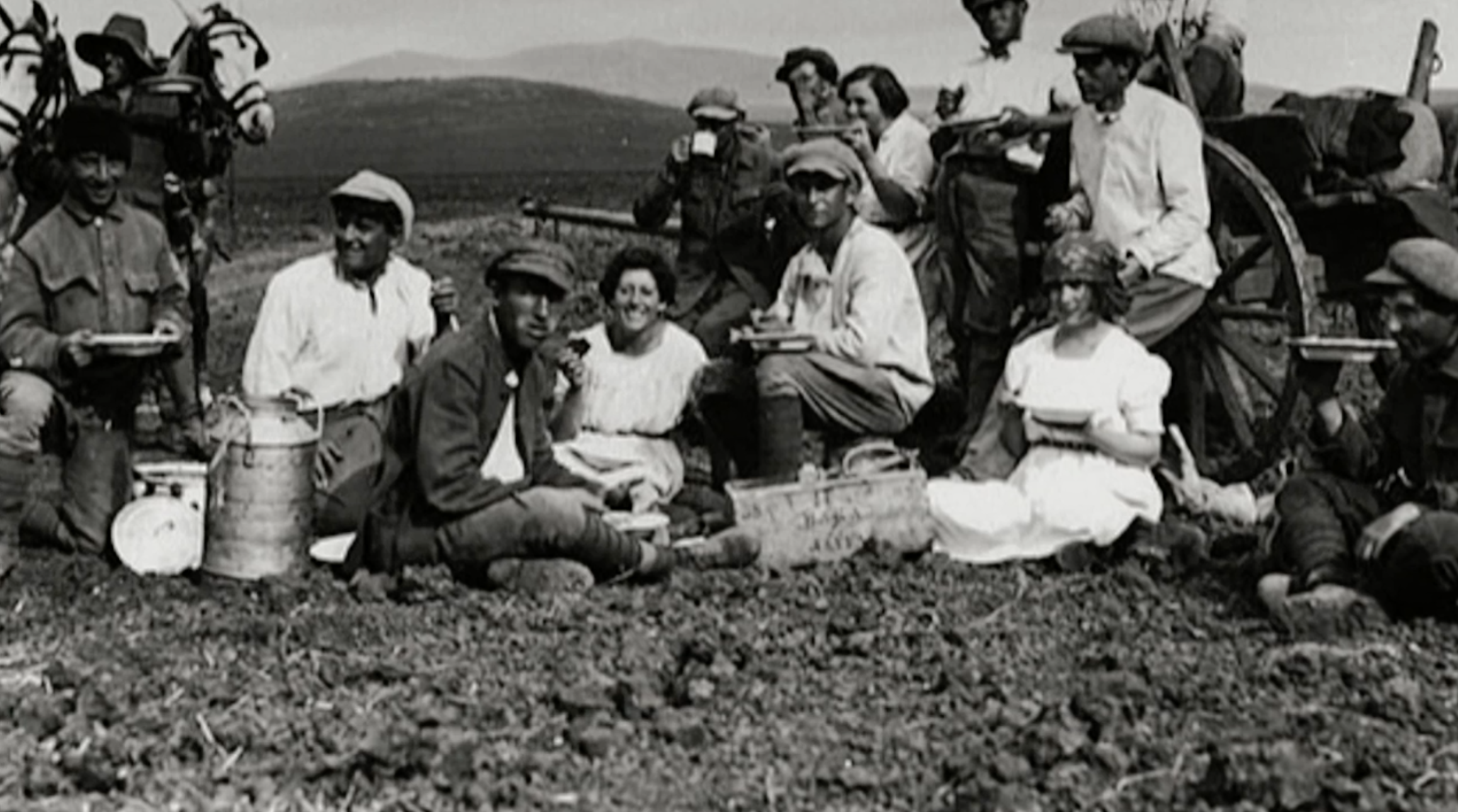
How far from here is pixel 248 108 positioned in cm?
927

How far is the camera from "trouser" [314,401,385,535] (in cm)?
658

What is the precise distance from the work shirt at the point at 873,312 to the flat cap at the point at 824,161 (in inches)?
9.2

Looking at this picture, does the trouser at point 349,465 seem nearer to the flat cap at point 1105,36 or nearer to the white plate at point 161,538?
the white plate at point 161,538

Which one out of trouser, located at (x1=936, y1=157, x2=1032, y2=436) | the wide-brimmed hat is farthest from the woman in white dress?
the wide-brimmed hat

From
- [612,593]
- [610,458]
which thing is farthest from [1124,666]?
[610,458]

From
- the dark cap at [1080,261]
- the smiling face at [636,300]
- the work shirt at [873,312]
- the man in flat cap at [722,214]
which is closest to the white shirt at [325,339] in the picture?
the smiling face at [636,300]

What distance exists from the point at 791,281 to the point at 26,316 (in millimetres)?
2665

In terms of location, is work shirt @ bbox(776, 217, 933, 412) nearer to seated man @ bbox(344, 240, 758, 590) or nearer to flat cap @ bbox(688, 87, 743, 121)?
seated man @ bbox(344, 240, 758, 590)

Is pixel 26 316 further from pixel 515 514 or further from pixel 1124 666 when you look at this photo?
pixel 1124 666

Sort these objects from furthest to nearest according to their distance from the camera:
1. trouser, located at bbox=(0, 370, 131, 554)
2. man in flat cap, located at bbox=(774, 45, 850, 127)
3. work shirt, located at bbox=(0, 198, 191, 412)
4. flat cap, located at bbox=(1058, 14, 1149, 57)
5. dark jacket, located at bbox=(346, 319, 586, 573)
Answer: man in flat cap, located at bbox=(774, 45, 850, 127)
flat cap, located at bbox=(1058, 14, 1149, 57)
work shirt, located at bbox=(0, 198, 191, 412)
trouser, located at bbox=(0, 370, 131, 554)
dark jacket, located at bbox=(346, 319, 586, 573)

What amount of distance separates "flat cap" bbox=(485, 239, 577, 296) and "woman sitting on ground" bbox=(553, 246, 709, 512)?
1.05m

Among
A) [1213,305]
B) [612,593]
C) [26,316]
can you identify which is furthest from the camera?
[1213,305]

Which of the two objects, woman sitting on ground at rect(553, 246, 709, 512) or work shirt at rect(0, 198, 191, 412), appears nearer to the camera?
work shirt at rect(0, 198, 191, 412)

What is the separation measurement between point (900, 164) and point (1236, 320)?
1.59 meters
